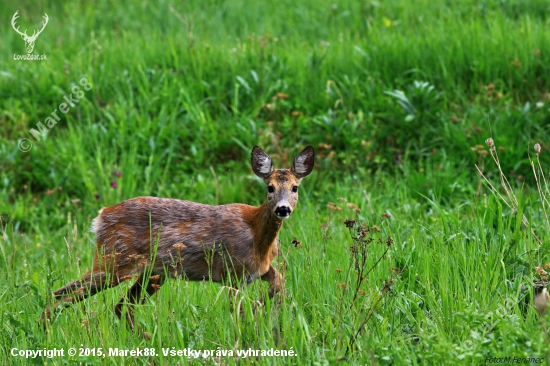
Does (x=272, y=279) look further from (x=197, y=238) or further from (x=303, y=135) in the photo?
(x=303, y=135)

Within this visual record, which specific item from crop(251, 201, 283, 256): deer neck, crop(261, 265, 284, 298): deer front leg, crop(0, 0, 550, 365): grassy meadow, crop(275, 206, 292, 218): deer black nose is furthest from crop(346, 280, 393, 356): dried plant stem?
crop(251, 201, 283, 256): deer neck

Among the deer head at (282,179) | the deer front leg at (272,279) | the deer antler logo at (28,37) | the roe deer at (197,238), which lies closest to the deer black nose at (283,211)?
the deer head at (282,179)

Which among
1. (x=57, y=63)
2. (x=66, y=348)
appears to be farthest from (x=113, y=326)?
(x=57, y=63)

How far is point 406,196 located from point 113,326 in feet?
11.7

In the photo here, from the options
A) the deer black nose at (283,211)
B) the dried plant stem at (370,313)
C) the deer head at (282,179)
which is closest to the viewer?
the dried plant stem at (370,313)

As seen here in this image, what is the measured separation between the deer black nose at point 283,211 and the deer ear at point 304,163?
19.5 inches

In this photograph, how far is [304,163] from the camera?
5.41m

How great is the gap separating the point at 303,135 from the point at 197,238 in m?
3.17

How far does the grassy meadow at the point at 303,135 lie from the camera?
16.5 ft

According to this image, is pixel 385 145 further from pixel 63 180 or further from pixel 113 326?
pixel 113 326

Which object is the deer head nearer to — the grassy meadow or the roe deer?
the roe deer

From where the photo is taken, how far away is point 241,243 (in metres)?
5.35

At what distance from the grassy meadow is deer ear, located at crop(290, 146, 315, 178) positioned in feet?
1.45

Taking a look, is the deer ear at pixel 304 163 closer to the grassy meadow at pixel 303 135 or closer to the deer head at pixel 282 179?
the deer head at pixel 282 179
